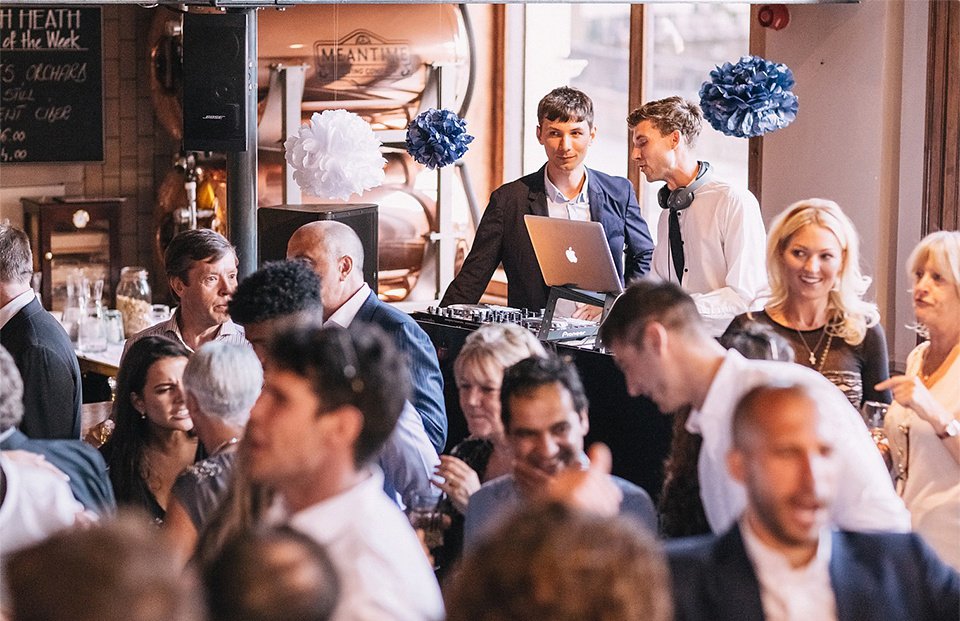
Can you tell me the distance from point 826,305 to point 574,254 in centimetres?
115

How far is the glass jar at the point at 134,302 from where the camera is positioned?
18.1 ft

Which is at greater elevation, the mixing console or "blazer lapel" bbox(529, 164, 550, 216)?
"blazer lapel" bbox(529, 164, 550, 216)

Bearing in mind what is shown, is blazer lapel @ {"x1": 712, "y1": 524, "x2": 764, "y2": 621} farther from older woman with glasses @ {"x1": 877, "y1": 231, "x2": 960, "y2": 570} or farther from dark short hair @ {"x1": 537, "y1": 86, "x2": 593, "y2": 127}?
dark short hair @ {"x1": 537, "y1": 86, "x2": 593, "y2": 127}

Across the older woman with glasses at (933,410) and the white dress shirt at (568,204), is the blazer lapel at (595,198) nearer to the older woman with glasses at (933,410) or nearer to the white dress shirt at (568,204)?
the white dress shirt at (568,204)

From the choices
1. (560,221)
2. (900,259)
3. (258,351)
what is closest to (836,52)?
(900,259)

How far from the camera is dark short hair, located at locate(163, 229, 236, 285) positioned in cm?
377

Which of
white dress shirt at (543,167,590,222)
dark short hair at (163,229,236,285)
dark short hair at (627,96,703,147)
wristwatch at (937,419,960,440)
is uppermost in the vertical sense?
dark short hair at (627,96,703,147)

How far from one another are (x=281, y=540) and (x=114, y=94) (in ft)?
20.9

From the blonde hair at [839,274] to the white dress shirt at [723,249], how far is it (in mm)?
681

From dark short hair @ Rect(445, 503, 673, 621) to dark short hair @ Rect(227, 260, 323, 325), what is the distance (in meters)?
1.60

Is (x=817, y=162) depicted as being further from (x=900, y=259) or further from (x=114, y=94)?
(x=114, y=94)

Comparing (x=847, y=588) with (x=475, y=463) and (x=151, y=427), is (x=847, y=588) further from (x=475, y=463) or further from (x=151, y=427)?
(x=151, y=427)

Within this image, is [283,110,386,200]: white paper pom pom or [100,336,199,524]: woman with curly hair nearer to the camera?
[100,336,199,524]: woman with curly hair

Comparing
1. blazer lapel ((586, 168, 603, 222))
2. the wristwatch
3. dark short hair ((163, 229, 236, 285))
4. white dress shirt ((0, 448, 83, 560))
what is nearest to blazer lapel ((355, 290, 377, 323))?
dark short hair ((163, 229, 236, 285))
